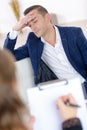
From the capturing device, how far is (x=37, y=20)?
1953 mm

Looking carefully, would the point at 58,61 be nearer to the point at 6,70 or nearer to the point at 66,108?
the point at 66,108

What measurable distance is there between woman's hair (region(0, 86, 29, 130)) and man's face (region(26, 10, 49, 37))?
1.44 meters

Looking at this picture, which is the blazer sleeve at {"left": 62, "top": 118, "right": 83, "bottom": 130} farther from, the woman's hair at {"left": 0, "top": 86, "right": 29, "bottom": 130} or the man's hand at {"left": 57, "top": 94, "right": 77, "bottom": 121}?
the woman's hair at {"left": 0, "top": 86, "right": 29, "bottom": 130}

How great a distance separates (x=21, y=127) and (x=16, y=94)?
0.19 ft

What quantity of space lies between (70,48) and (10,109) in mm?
1418

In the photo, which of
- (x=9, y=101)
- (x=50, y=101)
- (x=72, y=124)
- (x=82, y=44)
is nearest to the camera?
(x=9, y=101)

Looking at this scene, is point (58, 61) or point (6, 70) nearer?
point (6, 70)

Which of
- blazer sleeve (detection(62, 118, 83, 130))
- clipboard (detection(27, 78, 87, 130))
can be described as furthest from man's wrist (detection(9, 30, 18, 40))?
blazer sleeve (detection(62, 118, 83, 130))

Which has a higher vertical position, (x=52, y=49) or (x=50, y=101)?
(x=50, y=101)

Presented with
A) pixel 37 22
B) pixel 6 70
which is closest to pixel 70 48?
pixel 37 22

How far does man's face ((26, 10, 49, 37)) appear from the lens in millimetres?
1904

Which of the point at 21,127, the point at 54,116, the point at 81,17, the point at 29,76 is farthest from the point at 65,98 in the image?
the point at 81,17

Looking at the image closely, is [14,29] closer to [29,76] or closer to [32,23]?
[32,23]

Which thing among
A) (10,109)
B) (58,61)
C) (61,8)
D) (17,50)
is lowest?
(61,8)
